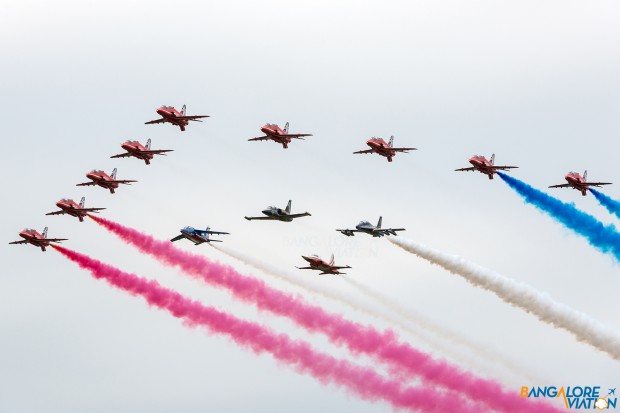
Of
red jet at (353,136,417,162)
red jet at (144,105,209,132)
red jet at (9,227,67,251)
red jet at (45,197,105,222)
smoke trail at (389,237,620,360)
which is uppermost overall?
red jet at (353,136,417,162)

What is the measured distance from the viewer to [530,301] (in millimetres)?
136125

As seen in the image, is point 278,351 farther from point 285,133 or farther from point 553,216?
point 553,216

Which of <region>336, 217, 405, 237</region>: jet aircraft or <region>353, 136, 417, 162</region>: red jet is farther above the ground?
<region>353, 136, 417, 162</region>: red jet

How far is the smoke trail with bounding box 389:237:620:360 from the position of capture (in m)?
133

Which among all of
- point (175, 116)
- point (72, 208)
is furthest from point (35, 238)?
point (175, 116)

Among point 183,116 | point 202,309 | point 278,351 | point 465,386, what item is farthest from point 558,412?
point 183,116

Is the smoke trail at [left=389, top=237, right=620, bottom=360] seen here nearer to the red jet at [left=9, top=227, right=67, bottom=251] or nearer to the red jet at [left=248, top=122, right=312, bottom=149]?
the red jet at [left=248, top=122, right=312, bottom=149]

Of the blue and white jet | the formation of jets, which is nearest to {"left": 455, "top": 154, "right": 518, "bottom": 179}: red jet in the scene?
the formation of jets

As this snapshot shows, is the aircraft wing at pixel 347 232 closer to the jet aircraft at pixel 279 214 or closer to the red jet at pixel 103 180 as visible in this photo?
the jet aircraft at pixel 279 214

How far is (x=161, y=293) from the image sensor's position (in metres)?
144

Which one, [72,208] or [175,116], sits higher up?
[175,116]

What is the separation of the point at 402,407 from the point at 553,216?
89.5 feet

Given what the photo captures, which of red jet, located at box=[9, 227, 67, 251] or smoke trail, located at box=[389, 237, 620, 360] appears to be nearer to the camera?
smoke trail, located at box=[389, 237, 620, 360]

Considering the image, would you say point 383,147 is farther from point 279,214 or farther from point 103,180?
point 103,180
